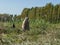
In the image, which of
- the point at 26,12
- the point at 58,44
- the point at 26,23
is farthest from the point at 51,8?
the point at 58,44

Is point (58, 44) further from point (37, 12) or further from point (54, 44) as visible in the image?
point (37, 12)

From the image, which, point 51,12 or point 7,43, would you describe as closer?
point 7,43

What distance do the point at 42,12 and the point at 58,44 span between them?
156 ft

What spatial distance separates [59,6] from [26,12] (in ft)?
30.1

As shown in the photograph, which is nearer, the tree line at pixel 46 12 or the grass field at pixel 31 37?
the grass field at pixel 31 37

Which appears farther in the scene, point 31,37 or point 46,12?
point 46,12

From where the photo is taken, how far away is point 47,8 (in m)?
56.0

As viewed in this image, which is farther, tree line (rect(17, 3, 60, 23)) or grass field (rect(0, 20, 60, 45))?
tree line (rect(17, 3, 60, 23))

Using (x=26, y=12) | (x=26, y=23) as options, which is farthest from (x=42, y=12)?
(x=26, y=23)

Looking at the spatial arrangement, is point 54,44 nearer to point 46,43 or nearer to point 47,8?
point 46,43

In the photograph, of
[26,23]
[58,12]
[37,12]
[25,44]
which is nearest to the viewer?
[25,44]

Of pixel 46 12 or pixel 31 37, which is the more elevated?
pixel 31 37

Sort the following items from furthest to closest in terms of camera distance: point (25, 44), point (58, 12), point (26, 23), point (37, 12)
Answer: point (37, 12)
point (58, 12)
point (26, 23)
point (25, 44)

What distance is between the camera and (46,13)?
54594 millimetres
